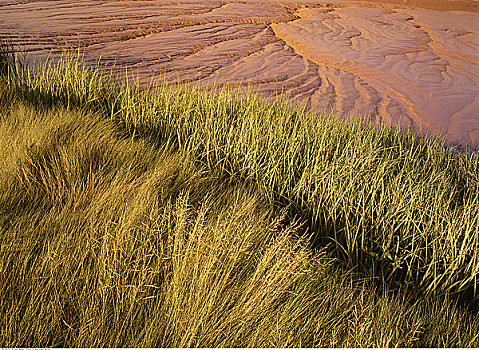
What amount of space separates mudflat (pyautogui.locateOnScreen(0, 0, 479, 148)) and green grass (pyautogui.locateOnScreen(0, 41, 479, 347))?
104cm

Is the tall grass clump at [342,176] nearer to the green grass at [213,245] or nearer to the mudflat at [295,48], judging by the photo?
the green grass at [213,245]

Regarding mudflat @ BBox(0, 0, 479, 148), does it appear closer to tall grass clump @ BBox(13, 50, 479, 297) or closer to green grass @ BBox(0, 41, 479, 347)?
tall grass clump @ BBox(13, 50, 479, 297)

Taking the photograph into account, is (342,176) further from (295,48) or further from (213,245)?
(295,48)

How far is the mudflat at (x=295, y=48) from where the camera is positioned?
374 centimetres

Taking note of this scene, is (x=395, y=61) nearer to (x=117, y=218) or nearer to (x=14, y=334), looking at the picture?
(x=117, y=218)

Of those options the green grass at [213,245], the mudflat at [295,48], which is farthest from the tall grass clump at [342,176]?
the mudflat at [295,48]

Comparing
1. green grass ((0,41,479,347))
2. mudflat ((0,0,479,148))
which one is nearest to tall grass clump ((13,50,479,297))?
green grass ((0,41,479,347))

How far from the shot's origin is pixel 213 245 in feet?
4.43

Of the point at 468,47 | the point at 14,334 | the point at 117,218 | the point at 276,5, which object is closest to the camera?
the point at 14,334

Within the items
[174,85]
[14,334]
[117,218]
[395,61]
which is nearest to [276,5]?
[395,61]

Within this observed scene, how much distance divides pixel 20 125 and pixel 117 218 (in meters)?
1.13

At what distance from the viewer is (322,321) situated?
1226 mm

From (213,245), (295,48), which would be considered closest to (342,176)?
(213,245)

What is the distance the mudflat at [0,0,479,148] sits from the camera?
12.3 feet
